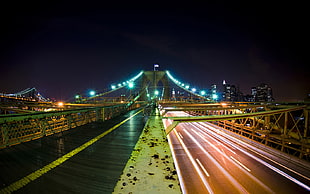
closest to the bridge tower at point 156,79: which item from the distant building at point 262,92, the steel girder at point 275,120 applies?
the steel girder at point 275,120

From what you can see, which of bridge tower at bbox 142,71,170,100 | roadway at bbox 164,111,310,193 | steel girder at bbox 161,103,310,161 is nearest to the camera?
steel girder at bbox 161,103,310,161

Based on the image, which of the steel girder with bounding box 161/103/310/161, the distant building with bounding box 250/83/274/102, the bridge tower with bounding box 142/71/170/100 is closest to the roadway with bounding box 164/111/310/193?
the steel girder with bounding box 161/103/310/161

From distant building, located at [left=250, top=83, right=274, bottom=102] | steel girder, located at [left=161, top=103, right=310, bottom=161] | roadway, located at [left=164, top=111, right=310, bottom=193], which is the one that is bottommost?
roadway, located at [left=164, top=111, right=310, bottom=193]

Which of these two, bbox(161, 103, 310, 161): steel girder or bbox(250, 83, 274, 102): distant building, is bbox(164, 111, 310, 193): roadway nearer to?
bbox(161, 103, 310, 161): steel girder

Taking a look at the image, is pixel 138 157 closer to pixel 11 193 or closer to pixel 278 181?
pixel 11 193

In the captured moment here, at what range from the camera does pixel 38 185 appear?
148 cm

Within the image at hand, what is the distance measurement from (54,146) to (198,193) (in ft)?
22.3

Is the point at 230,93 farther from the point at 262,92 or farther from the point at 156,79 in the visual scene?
the point at 156,79

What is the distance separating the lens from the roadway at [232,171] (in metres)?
6.47

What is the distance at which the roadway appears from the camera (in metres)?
6.47

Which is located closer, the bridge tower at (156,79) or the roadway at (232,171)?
the roadway at (232,171)

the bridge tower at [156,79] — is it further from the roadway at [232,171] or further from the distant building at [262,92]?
the distant building at [262,92]

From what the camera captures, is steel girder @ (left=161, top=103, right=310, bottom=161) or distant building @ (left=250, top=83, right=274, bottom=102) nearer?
steel girder @ (left=161, top=103, right=310, bottom=161)

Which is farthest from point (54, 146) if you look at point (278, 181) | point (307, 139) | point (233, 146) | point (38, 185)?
point (307, 139)
